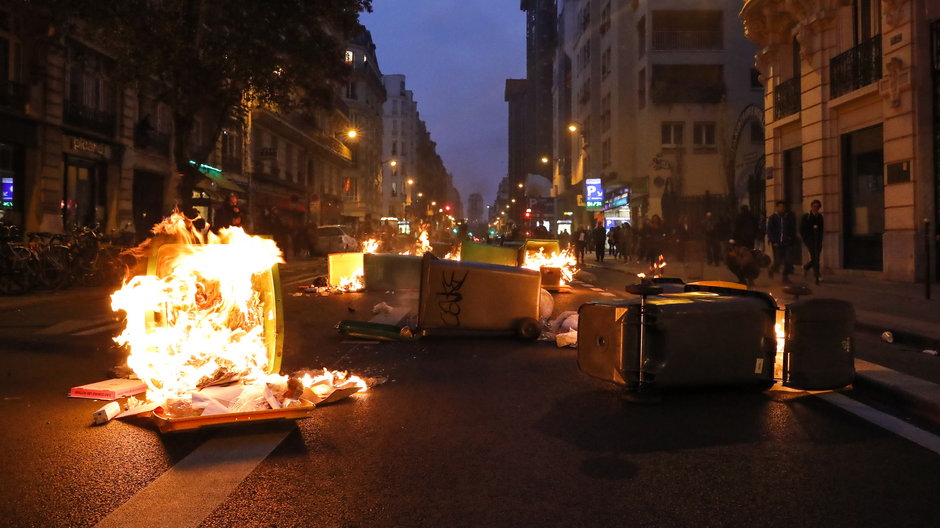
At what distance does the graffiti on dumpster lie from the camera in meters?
8.90

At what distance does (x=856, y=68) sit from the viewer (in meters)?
18.6

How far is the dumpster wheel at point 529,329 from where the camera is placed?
8859mm

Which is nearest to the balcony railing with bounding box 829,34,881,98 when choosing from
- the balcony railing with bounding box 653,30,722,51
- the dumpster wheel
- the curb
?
the dumpster wheel

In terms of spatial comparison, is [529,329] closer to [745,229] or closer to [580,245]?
[745,229]

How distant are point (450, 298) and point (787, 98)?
1778cm

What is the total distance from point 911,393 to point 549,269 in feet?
34.8

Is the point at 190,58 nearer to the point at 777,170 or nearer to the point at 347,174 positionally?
the point at 777,170

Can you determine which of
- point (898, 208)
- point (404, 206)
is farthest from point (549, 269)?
point (404, 206)

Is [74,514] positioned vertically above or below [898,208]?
below

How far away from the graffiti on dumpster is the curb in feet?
13.9

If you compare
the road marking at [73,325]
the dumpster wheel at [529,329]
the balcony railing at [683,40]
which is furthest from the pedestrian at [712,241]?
the road marking at [73,325]

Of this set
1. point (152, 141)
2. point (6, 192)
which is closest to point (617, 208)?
point (152, 141)

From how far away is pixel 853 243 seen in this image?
19.2 metres

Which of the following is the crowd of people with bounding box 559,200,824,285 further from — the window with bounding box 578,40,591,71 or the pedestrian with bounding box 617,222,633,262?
the window with bounding box 578,40,591,71
